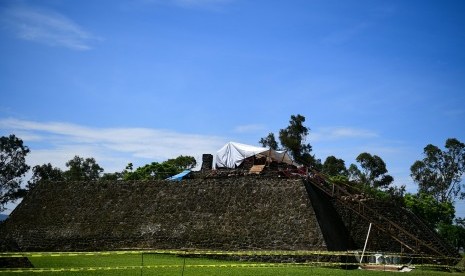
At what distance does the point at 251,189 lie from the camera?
23.8m

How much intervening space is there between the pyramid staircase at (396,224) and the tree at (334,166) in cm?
2934

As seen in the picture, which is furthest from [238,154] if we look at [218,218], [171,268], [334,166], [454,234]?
[334,166]

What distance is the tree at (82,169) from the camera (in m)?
59.4

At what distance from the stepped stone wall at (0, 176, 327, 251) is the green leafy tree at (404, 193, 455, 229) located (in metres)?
24.5

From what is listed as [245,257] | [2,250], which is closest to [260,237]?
[245,257]

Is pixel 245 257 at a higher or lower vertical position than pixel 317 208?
lower

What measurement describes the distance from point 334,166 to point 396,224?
3188 centimetres

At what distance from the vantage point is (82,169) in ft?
199

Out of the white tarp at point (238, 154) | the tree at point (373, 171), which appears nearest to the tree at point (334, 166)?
the tree at point (373, 171)

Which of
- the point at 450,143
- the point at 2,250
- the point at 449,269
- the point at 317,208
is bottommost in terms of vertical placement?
the point at 449,269

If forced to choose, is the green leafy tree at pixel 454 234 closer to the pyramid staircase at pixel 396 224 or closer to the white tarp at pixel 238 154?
the pyramid staircase at pixel 396 224

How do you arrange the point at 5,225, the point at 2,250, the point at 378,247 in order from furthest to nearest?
1. the point at 5,225
2. the point at 378,247
3. the point at 2,250

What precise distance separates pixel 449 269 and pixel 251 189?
32.6ft

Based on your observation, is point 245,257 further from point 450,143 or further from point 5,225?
point 450,143
